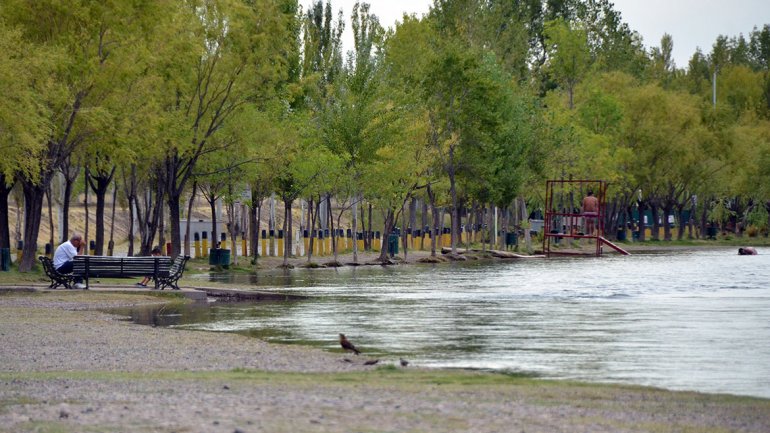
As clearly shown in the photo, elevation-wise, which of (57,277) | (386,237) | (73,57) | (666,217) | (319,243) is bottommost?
(57,277)

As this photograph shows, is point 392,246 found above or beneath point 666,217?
beneath

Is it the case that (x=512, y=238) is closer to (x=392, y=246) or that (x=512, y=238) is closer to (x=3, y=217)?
(x=392, y=246)

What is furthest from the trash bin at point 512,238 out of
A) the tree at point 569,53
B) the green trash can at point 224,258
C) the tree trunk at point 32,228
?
the tree trunk at point 32,228

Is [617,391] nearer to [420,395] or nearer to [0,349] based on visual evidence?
[420,395]

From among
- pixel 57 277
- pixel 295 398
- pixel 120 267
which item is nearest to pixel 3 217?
pixel 57 277

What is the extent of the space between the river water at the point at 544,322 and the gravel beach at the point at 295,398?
1816 millimetres

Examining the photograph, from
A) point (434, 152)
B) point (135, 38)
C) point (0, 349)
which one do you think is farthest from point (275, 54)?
point (0, 349)

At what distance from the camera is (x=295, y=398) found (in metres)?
14.7

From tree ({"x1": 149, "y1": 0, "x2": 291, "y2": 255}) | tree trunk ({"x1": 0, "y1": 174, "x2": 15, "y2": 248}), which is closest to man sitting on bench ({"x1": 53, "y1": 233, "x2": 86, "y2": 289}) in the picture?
tree trunk ({"x1": 0, "y1": 174, "x2": 15, "y2": 248})

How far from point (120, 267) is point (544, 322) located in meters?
12.2

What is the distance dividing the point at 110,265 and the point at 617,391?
70.3 feet

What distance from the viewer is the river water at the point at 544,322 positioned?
1981cm

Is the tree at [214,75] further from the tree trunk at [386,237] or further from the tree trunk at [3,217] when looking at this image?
the tree trunk at [386,237]

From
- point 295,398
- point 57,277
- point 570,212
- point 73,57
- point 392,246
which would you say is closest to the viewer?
point 295,398
